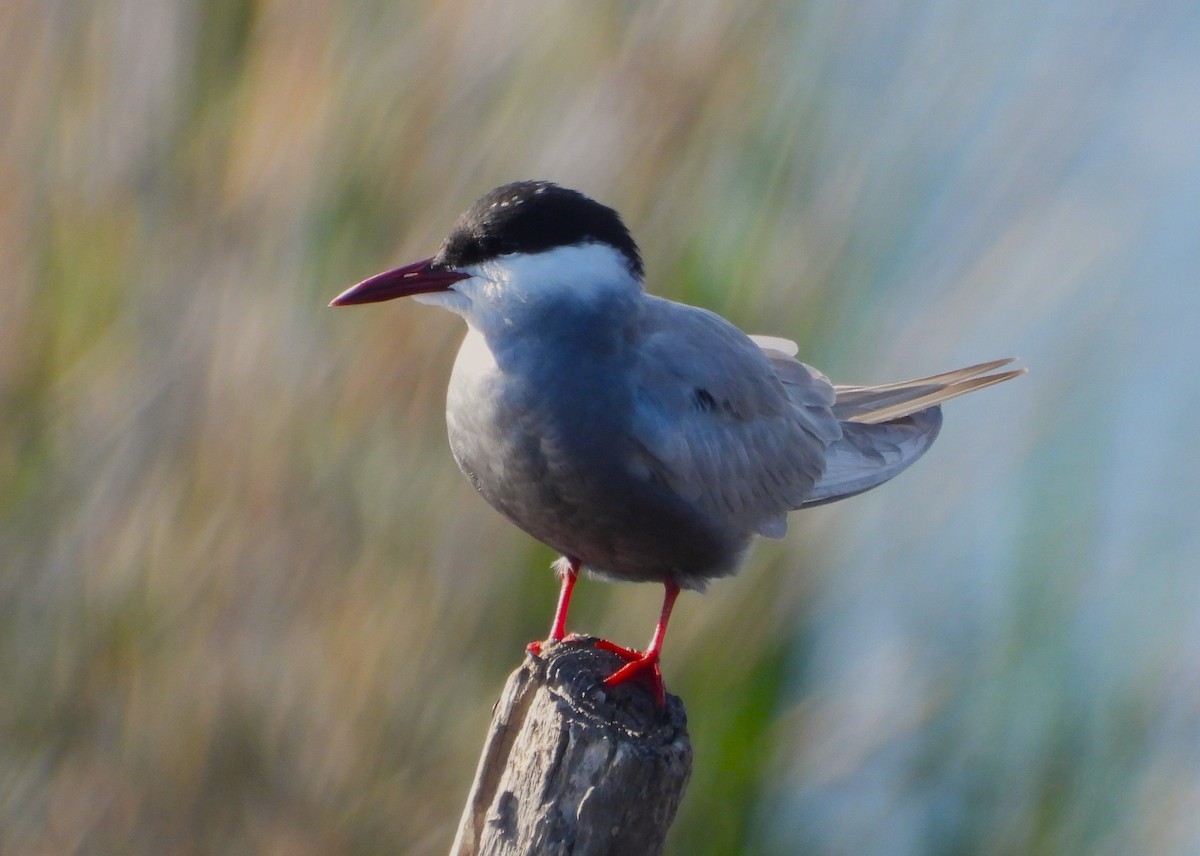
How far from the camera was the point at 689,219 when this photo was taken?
3.19 meters

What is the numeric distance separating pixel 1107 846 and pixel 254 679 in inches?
75.1

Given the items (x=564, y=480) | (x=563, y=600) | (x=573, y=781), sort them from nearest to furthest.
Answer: (x=573, y=781) → (x=564, y=480) → (x=563, y=600)

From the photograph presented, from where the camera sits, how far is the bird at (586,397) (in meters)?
2.63

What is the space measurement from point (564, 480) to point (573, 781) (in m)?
0.59

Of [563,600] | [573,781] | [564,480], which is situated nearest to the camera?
[573,781]

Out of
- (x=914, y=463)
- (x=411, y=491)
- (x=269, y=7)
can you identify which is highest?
(x=269, y=7)

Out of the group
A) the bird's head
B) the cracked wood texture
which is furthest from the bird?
the cracked wood texture

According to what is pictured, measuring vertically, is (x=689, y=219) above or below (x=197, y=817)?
above

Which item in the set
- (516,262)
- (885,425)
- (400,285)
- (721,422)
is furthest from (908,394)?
(400,285)

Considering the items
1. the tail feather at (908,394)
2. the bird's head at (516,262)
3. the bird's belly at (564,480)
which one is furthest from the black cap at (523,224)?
the tail feather at (908,394)

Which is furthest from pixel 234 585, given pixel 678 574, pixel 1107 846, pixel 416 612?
pixel 1107 846

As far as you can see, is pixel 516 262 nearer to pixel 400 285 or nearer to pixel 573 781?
pixel 400 285

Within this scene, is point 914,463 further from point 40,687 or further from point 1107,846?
point 40,687

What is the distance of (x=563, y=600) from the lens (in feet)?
9.57
